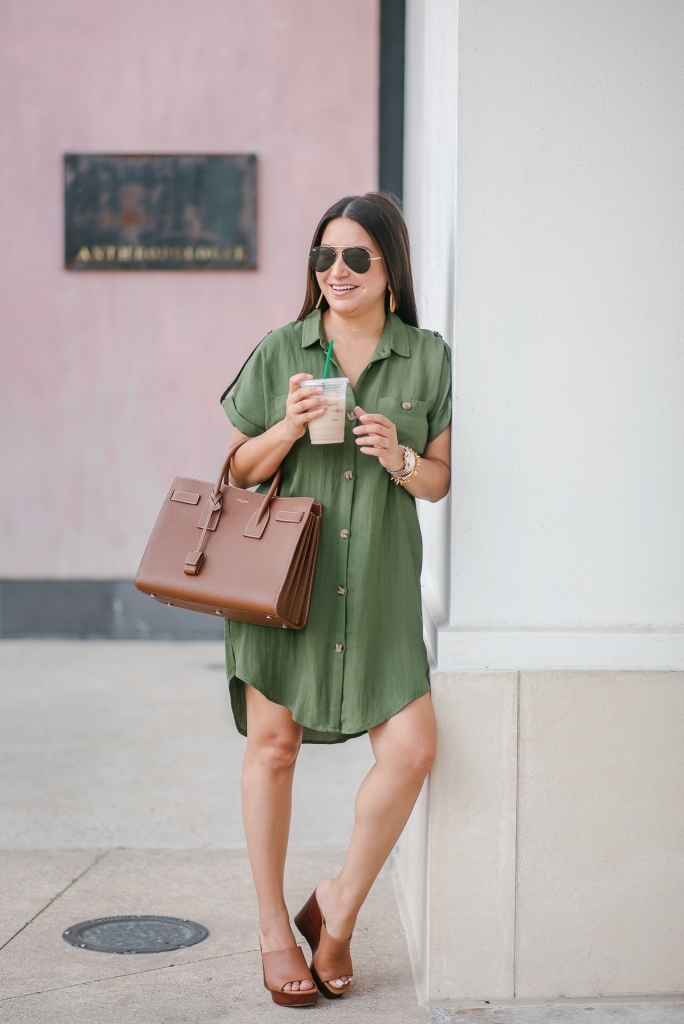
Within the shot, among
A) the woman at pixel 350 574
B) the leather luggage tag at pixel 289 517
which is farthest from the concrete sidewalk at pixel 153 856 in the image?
the leather luggage tag at pixel 289 517

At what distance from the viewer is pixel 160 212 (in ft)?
23.6

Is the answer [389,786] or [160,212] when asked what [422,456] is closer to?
[389,786]

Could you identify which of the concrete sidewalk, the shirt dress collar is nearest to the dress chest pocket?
the shirt dress collar

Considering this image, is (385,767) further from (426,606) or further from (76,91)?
(76,91)

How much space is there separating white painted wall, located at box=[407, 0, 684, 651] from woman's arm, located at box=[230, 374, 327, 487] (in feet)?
1.34

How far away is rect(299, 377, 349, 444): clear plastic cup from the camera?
233 cm

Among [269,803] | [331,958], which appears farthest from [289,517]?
[331,958]

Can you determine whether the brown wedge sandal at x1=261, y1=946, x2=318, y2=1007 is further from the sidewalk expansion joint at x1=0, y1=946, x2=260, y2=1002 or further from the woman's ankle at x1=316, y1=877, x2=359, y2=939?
the sidewalk expansion joint at x1=0, y1=946, x2=260, y2=1002

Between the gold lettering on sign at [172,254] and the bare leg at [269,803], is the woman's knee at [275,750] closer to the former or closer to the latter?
the bare leg at [269,803]

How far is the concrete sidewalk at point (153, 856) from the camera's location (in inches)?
103

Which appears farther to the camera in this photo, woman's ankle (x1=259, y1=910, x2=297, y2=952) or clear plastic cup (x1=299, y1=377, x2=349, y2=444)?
woman's ankle (x1=259, y1=910, x2=297, y2=952)

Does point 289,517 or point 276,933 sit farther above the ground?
point 289,517

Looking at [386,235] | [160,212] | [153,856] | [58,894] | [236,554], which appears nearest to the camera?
[236,554]

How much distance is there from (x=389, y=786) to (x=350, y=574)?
18.5 inches
